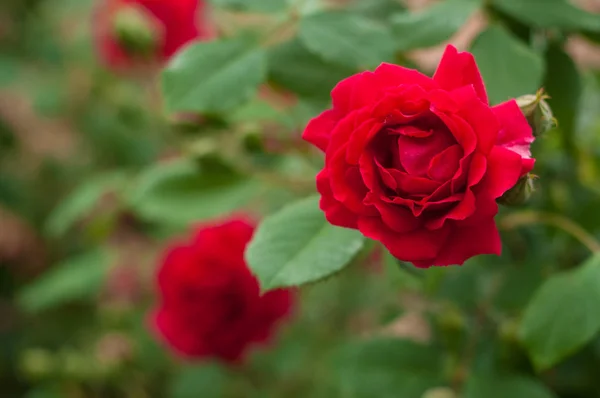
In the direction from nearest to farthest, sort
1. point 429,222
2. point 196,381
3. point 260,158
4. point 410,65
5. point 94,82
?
point 429,222, point 410,65, point 260,158, point 196,381, point 94,82

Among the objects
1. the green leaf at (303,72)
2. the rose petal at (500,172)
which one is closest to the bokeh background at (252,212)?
the green leaf at (303,72)

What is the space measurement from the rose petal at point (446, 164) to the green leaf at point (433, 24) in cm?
19

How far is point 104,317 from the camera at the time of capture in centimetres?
100

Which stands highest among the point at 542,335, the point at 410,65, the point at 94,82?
the point at 410,65

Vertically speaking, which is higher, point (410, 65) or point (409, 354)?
point (410, 65)

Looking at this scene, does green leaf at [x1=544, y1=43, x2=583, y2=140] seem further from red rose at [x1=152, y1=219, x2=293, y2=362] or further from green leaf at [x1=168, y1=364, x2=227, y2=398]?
green leaf at [x1=168, y1=364, x2=227, y2=398]

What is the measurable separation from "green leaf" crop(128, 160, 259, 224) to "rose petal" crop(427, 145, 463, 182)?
13.1 inches

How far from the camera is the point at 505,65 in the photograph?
0.49 metres

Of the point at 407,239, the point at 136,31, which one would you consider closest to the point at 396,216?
the point at 407,239

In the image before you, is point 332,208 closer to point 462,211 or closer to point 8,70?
point 462,211

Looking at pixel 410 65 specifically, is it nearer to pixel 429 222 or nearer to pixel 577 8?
pixel 577 8

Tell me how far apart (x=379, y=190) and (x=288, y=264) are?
9 cm

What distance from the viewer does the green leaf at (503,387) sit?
0.52 m

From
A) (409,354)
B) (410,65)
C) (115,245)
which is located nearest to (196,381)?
(115,245)
